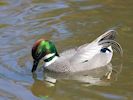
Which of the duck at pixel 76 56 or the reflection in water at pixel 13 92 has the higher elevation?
the duck at pixel 76 56

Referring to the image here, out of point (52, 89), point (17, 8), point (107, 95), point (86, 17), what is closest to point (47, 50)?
point (52, 89)

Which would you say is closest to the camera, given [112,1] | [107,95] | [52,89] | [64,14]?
[107,95]

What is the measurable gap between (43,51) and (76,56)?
1.81 feet

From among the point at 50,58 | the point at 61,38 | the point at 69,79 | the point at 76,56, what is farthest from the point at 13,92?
the point at 61,38

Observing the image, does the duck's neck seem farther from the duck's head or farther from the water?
the water

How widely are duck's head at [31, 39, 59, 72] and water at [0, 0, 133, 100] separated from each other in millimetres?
256

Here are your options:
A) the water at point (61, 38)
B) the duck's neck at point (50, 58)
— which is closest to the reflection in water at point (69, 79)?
the water at point (61, 38)

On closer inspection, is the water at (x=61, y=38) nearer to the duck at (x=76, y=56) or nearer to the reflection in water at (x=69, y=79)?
the reflection in water at (x=69, y=79)

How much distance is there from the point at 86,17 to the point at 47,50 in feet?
8.00

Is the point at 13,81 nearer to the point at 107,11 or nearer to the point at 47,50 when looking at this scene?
the point at 47,50

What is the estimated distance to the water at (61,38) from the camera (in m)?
8.28

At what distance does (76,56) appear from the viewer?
906 centimetres

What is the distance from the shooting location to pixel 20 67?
924 centimetres

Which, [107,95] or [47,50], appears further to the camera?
[47,50]
